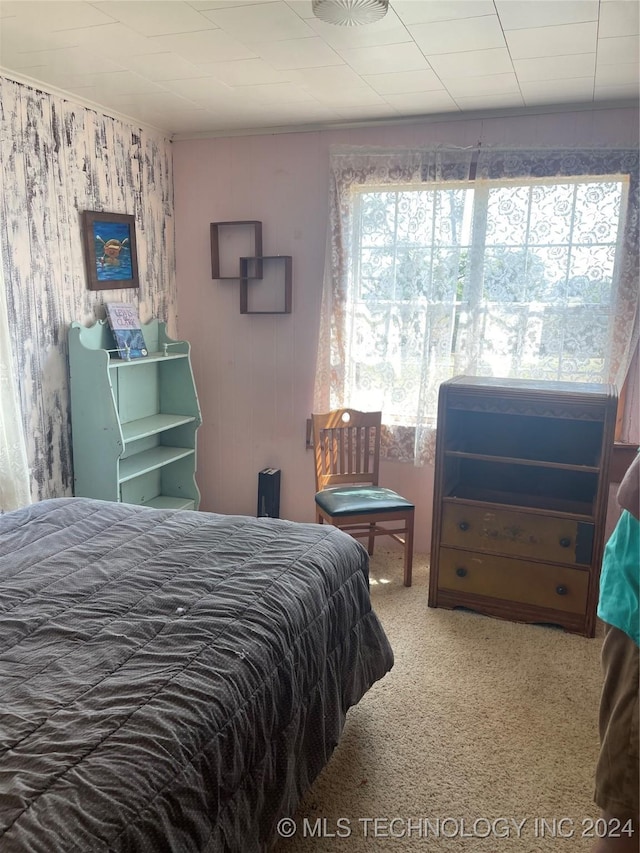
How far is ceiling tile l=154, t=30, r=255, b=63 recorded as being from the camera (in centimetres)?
236

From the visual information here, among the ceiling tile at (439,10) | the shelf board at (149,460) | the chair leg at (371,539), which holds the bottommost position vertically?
the chair leg at (371,539)

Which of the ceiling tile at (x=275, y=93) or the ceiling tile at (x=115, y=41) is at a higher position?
the ceiling tile at (x=275, y=93)

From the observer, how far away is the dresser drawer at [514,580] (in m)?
2.89

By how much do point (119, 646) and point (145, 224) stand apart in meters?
2.88

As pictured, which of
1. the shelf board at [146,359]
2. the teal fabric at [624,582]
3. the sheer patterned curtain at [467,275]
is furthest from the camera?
the shelf board at [146,359]

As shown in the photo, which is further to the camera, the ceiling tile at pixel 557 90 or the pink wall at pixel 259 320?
the pink wall at pixel 259 320

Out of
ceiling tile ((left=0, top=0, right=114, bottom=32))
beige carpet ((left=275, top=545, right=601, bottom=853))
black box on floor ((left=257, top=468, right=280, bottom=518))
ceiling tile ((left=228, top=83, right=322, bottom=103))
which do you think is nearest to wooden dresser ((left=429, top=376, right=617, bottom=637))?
beige carpet ((left=275, top=545, right=601, bottom=853))

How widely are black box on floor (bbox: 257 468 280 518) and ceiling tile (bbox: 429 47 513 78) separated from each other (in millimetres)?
2326

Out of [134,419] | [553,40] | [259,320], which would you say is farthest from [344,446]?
[553,40]

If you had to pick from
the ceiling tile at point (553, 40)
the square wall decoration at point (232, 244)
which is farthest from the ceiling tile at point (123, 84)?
the ceiling tile at point (553, 40)

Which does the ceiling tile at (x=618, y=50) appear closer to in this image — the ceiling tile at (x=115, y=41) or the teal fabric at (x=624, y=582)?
the ceiling tile at (x=115, y=41)

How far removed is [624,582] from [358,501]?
7.26 feet

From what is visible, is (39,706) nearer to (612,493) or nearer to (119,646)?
(119,646)

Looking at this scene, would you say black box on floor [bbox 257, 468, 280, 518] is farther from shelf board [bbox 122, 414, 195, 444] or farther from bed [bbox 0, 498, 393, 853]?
bed [bbox 0, 498, 393, 853]
